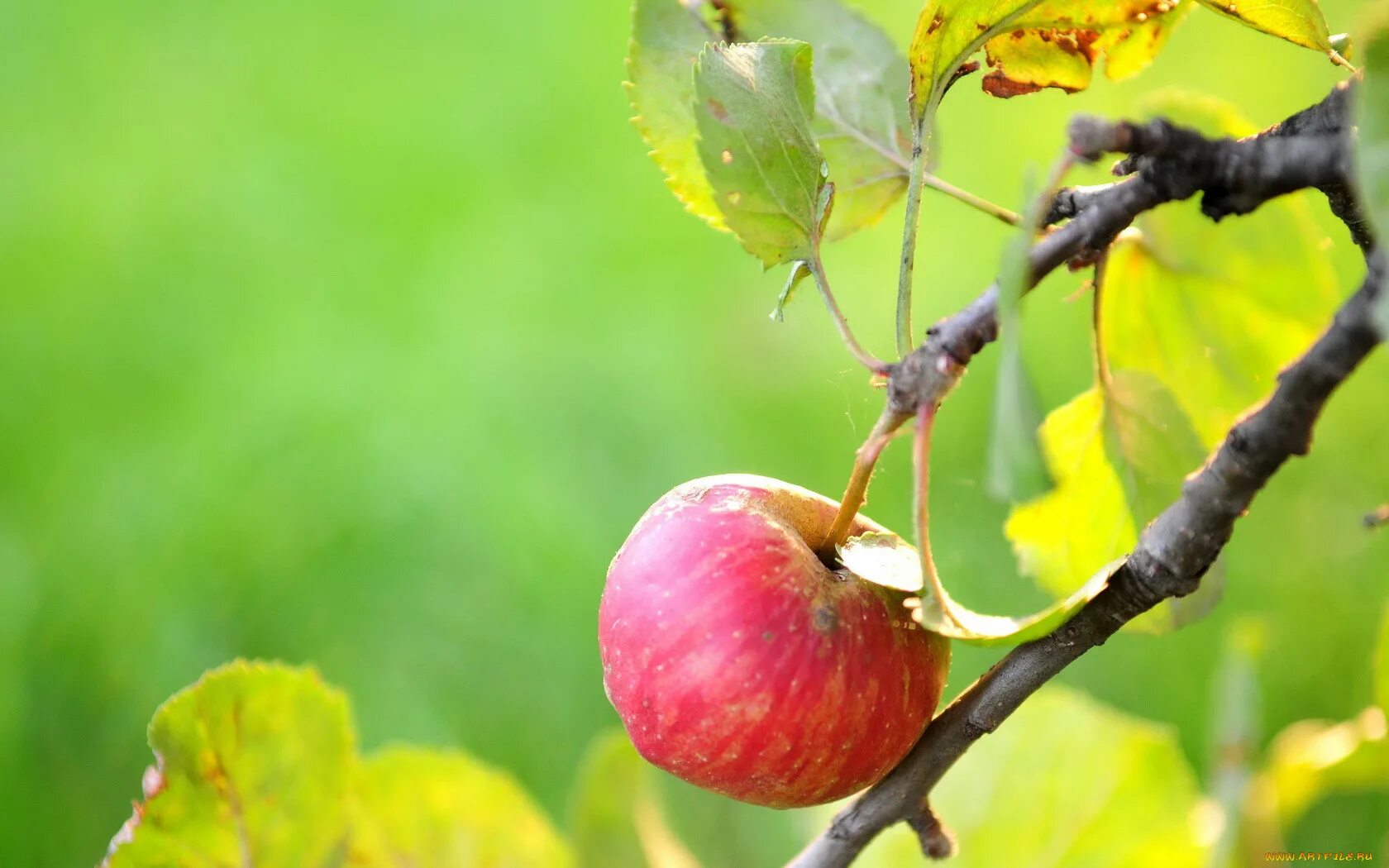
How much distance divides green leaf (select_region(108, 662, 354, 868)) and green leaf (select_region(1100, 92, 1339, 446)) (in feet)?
1.62

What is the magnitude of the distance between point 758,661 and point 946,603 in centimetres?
9

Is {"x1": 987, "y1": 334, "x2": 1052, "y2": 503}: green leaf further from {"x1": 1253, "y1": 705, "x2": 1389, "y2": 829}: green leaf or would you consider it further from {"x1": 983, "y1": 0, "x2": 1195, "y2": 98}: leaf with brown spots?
{"x1": 1253, "y1": 705, "x2": 1389, "y2": 829}: green leaf

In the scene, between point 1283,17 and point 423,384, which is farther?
point 423,384

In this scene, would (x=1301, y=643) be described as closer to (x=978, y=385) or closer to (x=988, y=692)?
(x=978, y=385)

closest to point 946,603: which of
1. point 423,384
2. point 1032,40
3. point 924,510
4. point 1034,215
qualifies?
point 924,510

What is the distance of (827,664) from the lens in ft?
1.65

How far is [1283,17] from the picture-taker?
0.53 m

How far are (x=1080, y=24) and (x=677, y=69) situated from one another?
8.2 inches

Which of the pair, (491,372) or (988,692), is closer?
(988,692)

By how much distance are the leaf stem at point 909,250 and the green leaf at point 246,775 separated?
36 cm

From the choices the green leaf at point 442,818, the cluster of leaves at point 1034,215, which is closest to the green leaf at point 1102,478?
the cluster of leaves at point 1034,215

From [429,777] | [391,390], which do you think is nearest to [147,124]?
[391,390]

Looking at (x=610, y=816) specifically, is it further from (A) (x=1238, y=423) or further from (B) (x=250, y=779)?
(A) (x=1238, y=423)

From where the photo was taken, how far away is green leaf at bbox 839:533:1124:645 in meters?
0.44
